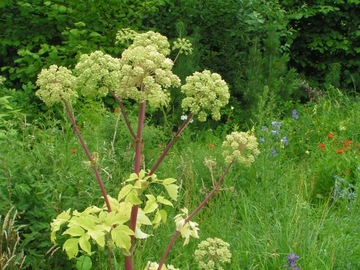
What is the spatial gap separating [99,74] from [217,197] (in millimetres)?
2792

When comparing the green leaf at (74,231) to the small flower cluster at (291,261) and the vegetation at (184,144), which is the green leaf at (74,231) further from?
the small flower cluster at (291,261)

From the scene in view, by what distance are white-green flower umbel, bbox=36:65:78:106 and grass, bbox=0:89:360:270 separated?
90 centimetres

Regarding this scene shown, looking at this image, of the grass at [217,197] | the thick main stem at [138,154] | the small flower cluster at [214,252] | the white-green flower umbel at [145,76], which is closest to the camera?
the white-green flower umbel at [145,76]

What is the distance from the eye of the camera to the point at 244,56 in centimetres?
782

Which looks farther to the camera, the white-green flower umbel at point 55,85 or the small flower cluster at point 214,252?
the small flower cluster at point 214,252

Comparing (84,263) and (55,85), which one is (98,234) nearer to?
(55,85)

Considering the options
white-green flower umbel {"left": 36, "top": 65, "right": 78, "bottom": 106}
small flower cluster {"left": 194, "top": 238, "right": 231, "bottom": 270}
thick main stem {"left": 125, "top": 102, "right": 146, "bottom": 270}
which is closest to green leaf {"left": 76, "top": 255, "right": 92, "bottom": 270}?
small flower cluster {"left": 194, "top": 238, "right": 231, "bottom": 270}

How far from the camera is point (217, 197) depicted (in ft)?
15.0

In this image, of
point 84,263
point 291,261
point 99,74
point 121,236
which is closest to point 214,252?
point 121,236

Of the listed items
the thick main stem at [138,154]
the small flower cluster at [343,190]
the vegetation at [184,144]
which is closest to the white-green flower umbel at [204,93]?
the vegetation at [184,144]

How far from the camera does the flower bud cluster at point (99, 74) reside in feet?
6.21

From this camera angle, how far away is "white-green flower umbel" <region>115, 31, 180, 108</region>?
1887mm

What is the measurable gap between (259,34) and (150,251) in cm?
484

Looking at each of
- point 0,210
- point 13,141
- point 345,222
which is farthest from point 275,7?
point 0,210
